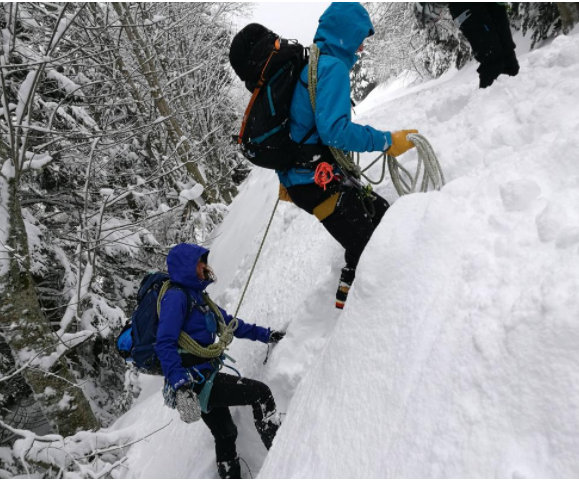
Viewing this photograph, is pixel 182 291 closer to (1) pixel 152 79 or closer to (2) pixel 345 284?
(2) pixel 345 284

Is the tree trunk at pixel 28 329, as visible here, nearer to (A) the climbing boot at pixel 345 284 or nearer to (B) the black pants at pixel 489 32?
(A) the climbing boot at pixel 345 284

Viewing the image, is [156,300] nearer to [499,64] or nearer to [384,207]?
[384,207]

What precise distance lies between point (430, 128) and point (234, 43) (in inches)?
101

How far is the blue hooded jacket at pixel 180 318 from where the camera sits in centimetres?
271

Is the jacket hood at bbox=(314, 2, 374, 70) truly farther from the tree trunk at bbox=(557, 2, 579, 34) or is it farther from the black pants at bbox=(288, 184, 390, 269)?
the tree trunk at bbox=(557, 2, 579, 34)

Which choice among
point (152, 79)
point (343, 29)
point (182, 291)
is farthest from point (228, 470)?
point (152, 79)

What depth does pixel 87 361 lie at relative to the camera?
26.3 feet

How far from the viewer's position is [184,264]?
293cm

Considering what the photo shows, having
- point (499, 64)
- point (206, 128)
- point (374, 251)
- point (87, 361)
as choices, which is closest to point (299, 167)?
point (374, 251)

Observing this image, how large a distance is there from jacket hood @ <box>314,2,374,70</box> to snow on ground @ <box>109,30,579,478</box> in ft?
3.26

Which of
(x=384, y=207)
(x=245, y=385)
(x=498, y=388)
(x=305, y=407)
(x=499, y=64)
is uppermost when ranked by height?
(x=499, y=64)

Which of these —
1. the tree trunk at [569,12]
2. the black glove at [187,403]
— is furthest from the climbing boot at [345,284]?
the tree trunk at [569,12]

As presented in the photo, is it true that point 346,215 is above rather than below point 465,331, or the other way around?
above

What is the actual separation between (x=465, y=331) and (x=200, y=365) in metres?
2.10
